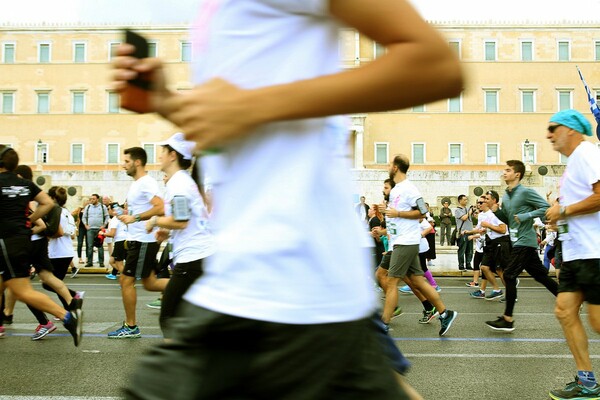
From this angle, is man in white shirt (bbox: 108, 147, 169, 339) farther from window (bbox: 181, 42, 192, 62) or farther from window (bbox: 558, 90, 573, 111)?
window (bbox: 558, 90, 573, 111)

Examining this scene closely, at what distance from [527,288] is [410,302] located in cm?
358

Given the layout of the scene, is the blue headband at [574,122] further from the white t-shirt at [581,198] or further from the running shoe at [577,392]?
the running shoe at [577,392]

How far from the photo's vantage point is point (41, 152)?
56500 mm

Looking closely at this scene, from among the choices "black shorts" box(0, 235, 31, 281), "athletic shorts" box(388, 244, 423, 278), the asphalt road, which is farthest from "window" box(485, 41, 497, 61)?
"black shorts" box(0, 235, 31, 281)

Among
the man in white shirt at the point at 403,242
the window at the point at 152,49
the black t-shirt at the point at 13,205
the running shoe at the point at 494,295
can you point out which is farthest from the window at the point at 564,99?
the window at the point at 152,49

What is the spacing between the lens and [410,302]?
10.5 metres

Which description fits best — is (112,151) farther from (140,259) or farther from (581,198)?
(581,198)

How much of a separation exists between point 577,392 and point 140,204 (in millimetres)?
4566

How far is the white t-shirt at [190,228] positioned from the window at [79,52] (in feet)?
180

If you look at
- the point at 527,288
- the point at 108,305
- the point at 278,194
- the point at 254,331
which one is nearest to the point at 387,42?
the point at 278,194

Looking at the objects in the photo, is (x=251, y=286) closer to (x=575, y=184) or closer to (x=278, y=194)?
(x=278, y=194)

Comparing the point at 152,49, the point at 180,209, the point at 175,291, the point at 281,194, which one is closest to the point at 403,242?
the point at 180,209

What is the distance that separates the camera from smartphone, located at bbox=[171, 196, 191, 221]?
18.0ft

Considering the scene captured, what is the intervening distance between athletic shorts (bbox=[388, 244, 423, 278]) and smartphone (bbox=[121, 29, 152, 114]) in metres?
6.51
